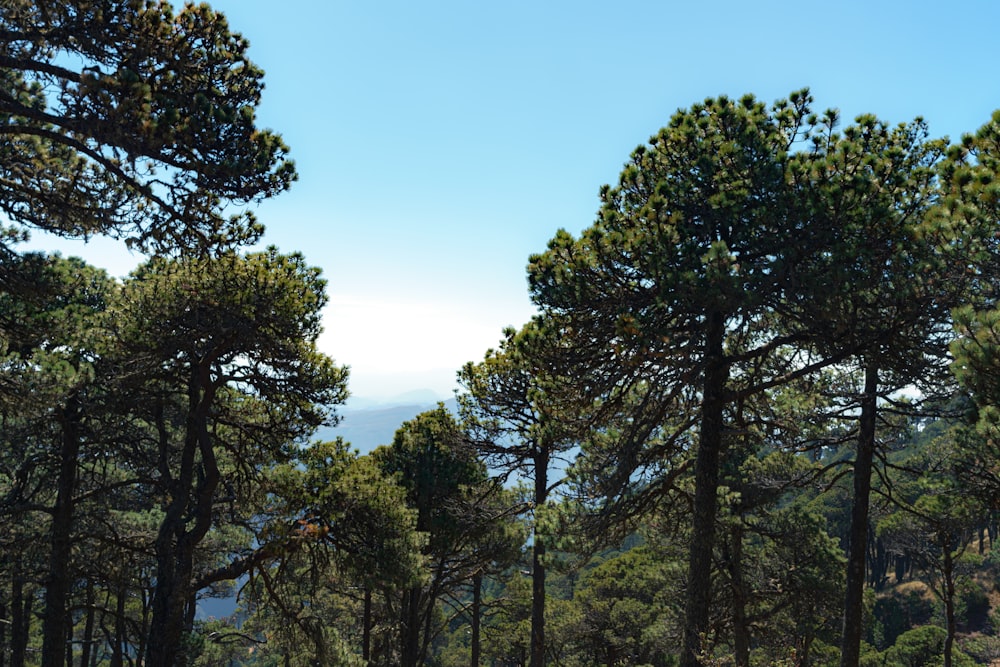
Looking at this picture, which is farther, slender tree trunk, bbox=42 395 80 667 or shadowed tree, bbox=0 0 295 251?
slender tree trunk, bbox=42 395 80 667

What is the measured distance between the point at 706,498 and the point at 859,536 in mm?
4006

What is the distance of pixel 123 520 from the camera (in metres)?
15.1

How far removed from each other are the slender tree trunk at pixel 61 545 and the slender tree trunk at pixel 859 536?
14359mm

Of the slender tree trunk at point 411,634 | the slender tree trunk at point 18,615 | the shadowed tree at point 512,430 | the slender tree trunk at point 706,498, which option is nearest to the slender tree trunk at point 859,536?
the slender tree trunk at point 706,498

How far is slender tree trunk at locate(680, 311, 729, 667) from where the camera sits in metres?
9.17

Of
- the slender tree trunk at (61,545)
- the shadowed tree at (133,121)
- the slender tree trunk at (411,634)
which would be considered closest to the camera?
the shadowed tree at (133,121)

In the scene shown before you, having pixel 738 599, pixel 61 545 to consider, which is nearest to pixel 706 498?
pixel 738 599

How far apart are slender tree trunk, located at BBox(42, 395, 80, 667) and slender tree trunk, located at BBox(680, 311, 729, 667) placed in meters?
10.9

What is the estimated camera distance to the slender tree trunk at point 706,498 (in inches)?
361

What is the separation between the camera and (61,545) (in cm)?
1084

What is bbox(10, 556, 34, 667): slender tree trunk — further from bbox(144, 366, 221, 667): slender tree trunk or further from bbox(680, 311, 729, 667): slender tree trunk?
bbox(680, 311, 729, 667): slender tree trunk

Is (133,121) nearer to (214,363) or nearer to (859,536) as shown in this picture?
(214,363)

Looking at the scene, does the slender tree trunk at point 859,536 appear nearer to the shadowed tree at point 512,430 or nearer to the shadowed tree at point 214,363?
the shadowed tree at point 512,430

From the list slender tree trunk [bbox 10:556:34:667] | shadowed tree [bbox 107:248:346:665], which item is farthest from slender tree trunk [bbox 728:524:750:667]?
slender tree trunk [bbox 10:556:34:667]
